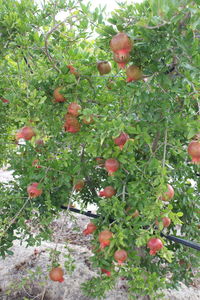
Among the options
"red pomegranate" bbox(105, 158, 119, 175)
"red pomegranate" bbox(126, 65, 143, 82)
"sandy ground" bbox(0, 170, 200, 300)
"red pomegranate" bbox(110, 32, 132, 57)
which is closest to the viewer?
"red pomegranate" bbox(110, 32, 132, 57)

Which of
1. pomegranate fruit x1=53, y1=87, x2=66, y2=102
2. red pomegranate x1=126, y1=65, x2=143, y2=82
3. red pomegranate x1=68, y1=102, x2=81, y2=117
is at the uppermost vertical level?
red pomegranate x1=126, y1=65, x2=143, y2=82

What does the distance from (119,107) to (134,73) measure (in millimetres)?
295

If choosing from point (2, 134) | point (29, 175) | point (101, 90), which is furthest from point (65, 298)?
point (101, 90)

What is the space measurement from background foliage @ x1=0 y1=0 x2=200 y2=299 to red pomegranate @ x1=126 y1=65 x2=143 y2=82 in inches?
1.0

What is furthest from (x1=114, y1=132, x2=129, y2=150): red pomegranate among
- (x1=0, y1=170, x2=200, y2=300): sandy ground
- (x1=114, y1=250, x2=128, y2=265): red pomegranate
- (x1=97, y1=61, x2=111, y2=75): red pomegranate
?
(x1=0, y1=170, x2=200, y2=300): sandy ground

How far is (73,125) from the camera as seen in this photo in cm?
150

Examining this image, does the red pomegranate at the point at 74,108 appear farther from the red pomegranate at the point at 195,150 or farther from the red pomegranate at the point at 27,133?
the red pomegranate at the point at 195,150

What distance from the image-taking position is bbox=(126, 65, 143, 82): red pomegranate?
126 centimetres

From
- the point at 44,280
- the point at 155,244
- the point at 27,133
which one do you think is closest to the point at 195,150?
the point at 155,244

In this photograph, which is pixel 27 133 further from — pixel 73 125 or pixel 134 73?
pixel 134 73

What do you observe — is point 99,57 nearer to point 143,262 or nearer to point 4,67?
point 4,67

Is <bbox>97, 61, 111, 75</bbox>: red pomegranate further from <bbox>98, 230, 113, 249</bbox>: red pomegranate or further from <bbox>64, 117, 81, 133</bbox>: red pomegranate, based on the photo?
<bbox>98, 230, 113, 249</bbox>: red pomegranate

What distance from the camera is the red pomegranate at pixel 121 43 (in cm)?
112

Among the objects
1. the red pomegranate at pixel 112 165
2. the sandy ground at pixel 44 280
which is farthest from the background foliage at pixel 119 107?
the sandy ground at pixel 44 280
